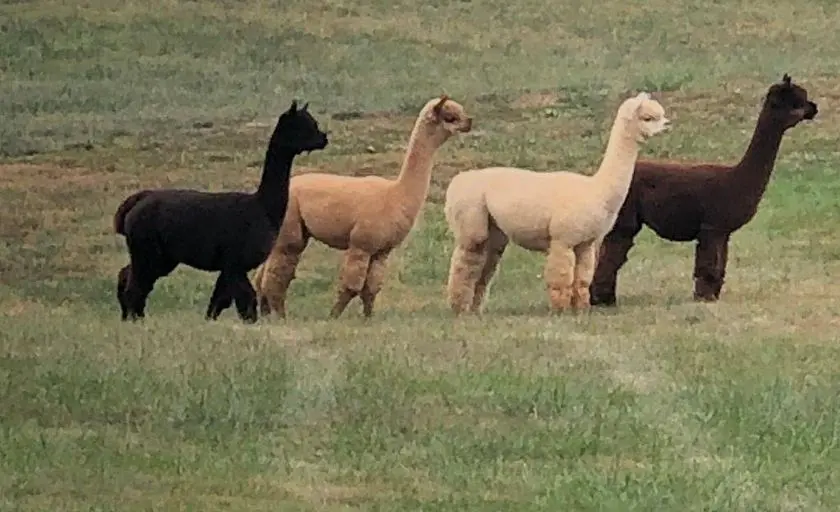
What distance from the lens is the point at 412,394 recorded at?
25.5 ft

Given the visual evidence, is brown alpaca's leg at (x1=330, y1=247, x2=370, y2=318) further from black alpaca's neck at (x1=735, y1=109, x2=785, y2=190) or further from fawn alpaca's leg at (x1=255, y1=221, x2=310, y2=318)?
black alpaca's neck at (x1=735, y1=109, x2=785, y2=190)

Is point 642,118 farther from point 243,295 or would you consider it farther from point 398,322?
point 243,295

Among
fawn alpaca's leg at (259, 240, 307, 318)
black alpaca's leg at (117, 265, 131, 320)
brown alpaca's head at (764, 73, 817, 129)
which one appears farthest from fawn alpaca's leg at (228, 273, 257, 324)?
brown alpaca's head at (764, 73, 817, 129)

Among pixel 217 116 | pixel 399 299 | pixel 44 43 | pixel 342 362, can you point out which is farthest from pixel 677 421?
pixel 44 43

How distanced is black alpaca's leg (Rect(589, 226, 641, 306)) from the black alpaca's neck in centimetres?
83

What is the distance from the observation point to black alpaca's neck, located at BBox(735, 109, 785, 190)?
37.9ft

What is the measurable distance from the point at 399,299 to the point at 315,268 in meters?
2.18

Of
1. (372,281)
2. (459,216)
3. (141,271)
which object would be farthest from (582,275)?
(141,271)

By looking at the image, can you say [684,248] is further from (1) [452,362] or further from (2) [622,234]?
(1) [452,362]

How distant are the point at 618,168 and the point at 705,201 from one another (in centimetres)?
79

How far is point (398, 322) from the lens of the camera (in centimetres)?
1065

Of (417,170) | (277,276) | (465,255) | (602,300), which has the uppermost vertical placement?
(417,170)

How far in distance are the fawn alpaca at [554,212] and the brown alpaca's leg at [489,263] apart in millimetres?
45

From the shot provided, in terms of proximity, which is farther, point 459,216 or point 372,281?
point 372,281
